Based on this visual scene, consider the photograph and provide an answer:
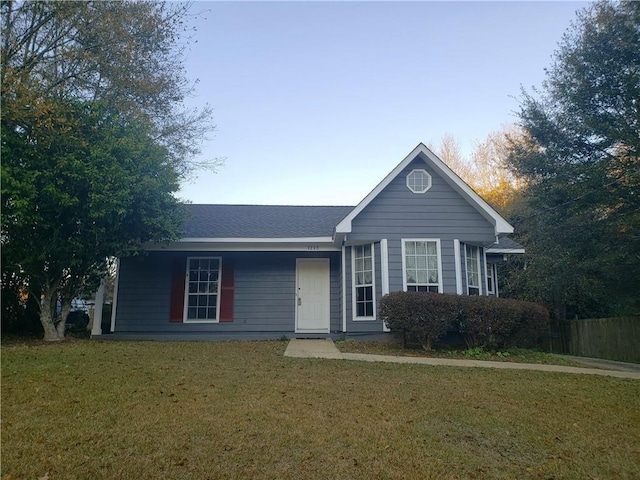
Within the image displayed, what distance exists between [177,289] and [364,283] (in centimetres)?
524

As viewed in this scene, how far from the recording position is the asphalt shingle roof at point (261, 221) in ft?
42.2

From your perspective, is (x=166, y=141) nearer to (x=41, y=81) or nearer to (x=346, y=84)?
(x=41, y=81)

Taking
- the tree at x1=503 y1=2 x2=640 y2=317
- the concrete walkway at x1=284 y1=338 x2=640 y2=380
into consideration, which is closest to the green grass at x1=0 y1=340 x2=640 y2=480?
the concrete walkway at x1=284 y1=338 x2=640 y2=380

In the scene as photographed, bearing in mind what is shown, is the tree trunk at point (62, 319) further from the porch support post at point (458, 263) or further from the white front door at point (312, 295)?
the porch support post at point (458, 263)

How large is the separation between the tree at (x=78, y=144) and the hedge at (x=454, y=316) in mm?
5651

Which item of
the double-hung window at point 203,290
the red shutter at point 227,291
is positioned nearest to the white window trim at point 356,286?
the red shutter at point 227,291

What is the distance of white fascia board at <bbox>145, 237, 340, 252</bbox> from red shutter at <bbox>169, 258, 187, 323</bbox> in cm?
55

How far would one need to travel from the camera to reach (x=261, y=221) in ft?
46.7

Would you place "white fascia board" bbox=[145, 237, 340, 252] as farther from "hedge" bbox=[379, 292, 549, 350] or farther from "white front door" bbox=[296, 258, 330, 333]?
"hedge" bbox=[379, 292, 549, 350]

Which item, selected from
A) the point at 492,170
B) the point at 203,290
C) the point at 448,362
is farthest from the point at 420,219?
the point at 492,170

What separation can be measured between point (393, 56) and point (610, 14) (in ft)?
19.0

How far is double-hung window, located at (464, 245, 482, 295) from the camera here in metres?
12.2

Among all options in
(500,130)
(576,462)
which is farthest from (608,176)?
(500,130)

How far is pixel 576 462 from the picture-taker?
390 cm
